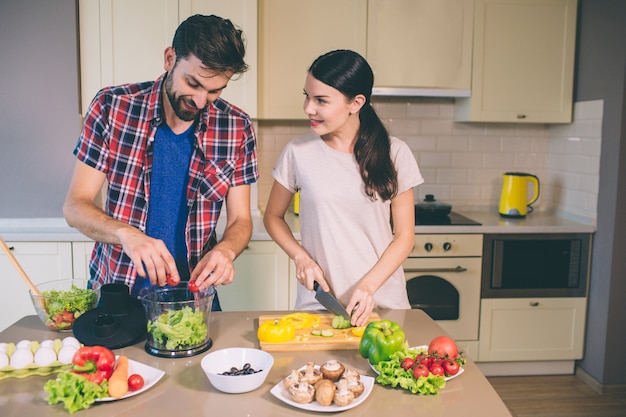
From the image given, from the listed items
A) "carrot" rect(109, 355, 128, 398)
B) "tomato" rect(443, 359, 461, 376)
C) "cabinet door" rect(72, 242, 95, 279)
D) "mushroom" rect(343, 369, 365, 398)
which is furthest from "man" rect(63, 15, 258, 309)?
"cabinet door" rect(72, 242, 95, 279)

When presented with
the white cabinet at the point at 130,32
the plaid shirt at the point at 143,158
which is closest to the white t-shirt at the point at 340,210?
the plaid shirt at the point at 143,158

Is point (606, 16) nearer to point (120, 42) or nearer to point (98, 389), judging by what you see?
point (120, 42)

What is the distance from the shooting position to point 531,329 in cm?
378

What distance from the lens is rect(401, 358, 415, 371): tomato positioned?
1512 millimetres

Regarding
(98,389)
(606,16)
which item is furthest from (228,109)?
(606,16)

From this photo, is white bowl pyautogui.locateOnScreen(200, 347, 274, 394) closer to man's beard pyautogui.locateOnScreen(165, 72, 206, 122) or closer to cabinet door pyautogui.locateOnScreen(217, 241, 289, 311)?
man's beard pyautogui.locateOnScreen(165, 72, 206, 122)

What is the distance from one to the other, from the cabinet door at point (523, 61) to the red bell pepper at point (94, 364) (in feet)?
9.62

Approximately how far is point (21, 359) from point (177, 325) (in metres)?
Answer: 0.36

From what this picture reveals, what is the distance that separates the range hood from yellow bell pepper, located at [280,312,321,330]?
2119 millimetres

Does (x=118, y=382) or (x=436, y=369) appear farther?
(x=436, y=369)

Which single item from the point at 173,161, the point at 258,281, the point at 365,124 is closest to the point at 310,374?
the point at 173,161

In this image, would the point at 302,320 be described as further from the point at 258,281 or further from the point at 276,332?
the point at 258,281

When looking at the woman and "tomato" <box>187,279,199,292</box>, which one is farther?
the woman

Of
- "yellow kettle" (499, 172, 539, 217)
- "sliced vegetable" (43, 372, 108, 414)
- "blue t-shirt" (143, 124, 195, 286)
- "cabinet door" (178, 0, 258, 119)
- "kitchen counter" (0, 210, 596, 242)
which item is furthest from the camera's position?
"yellow kettle" (499, 172, 539, 217)
